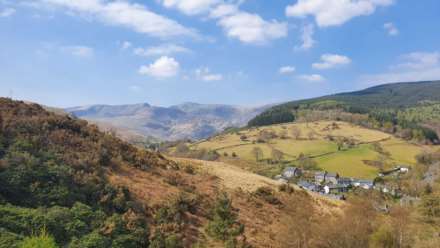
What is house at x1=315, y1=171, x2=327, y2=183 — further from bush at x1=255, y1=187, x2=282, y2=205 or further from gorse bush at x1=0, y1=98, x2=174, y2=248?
gorse bush at x1=0, y1=98, x2=174, y2=248

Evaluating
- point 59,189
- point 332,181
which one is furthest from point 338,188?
point 59,189

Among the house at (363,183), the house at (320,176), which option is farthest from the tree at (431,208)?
the house at (320,176)

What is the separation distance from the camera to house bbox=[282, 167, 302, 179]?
302 ft

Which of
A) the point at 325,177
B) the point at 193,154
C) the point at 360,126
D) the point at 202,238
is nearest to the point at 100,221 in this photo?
the point at 202,238

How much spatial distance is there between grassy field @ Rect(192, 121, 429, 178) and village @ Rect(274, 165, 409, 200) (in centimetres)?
392

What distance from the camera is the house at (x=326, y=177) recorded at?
9394cm

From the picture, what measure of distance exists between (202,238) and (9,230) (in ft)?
32.1

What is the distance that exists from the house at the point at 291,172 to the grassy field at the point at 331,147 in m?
11.8

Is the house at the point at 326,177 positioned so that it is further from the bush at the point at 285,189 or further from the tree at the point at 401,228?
the tree at the point at 401,228

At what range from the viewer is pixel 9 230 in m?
15.3

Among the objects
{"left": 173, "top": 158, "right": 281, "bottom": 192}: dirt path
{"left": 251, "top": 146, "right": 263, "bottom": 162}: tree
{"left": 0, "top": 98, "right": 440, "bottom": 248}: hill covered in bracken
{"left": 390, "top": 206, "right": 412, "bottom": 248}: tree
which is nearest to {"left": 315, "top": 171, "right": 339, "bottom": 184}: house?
{"left": 251, "top": 146, "right": 263, "bottom": 162}: tree

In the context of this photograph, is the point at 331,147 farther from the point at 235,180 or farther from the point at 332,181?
the point at 235,180

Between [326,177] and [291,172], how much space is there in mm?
8706

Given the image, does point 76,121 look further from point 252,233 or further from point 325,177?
point 325,177
